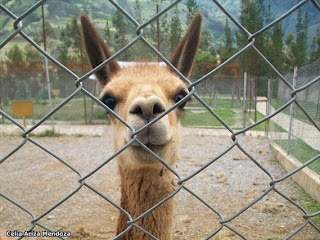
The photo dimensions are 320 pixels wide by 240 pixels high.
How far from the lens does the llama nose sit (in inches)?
66.1

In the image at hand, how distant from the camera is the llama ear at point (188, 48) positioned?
273 cm

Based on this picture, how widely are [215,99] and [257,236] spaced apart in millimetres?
11284

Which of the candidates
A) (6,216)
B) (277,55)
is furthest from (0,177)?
(277,55)

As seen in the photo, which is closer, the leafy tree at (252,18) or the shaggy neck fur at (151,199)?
the shaggy neck fur at (151,199)

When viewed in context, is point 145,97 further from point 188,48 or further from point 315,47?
point 315,47

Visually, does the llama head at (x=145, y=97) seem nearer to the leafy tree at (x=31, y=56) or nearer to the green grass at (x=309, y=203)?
the green grass at (x=309, y=203)

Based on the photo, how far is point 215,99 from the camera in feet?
A: 49.8

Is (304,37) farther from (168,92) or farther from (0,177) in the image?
(0,177)

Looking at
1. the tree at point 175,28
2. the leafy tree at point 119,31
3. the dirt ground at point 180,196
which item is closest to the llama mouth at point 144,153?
the dirt ground at point 180,196

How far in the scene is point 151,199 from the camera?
259 centimetres

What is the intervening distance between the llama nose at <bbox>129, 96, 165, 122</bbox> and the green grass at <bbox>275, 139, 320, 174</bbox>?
469cm

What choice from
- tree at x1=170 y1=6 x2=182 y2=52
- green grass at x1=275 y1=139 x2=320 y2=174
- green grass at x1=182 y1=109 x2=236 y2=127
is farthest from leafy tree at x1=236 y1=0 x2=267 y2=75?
green grass at x1=182 y1=109 x2=236 y2=127

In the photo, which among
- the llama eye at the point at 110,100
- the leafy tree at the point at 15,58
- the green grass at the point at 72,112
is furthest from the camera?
the leafy tree at the point at 15,58

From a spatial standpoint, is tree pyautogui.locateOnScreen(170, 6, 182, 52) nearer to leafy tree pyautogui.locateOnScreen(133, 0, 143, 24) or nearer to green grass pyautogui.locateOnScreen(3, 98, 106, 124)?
leafy tree pyautogui.locateOnScreen(133, 0, 143, 24)
